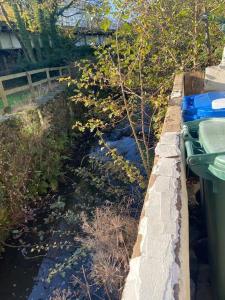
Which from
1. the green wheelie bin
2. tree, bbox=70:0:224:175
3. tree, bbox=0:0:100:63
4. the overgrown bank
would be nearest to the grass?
the overgrown bank

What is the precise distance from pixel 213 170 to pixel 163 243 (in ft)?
1.92

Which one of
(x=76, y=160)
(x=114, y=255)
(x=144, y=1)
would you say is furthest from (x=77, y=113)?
(x=114, y=255)

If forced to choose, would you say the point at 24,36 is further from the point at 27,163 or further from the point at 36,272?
the point at 36,272

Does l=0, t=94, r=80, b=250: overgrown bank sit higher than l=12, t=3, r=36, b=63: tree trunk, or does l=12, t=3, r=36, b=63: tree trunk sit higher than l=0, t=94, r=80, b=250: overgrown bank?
l=12, t=3, r=36, b=63: tree trunk

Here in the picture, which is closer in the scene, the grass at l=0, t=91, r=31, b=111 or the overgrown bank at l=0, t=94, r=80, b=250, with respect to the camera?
the overgrown bank at l=0, t=94, r=80, b=250

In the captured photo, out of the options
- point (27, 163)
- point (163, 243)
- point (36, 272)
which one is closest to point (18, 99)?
point (27, 163)

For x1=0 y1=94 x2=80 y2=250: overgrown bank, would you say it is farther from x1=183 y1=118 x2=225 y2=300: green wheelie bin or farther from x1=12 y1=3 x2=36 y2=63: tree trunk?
x1=12 y1=3 x2=36 y2=63: tree trunk

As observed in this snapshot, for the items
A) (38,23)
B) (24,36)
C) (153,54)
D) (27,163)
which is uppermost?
(38,23)

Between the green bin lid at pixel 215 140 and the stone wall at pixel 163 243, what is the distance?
0.24 m

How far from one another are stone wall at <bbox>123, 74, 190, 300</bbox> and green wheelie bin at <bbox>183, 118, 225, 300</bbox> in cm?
17

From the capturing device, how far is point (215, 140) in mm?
1891

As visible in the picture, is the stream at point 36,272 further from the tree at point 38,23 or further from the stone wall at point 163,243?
the tree at point 38,23

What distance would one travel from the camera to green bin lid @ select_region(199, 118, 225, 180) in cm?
163

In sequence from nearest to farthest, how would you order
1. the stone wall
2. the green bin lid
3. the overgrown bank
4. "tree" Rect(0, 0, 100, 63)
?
the stone wall
the green bin lid
the overgrown bank
"tree" Rect(0, 0, 100, 63)
